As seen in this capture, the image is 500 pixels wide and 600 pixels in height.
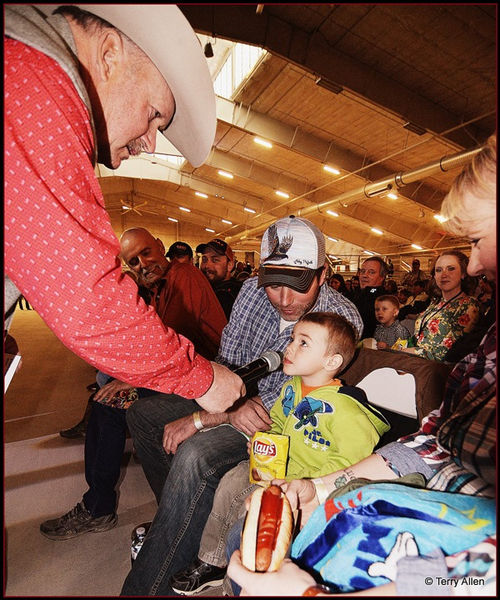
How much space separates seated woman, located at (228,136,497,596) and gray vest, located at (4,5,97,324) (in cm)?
92

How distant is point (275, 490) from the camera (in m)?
0.96

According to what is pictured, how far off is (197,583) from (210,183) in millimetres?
17606

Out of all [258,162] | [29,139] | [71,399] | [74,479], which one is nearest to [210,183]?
[258,162]

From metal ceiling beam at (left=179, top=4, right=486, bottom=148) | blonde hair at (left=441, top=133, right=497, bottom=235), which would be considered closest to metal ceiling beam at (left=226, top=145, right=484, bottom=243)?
metal ceiling beam at (left=179, top=4, right=486, bottom=148)

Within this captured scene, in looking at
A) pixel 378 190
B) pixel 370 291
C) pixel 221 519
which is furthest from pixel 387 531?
pixel 378 190

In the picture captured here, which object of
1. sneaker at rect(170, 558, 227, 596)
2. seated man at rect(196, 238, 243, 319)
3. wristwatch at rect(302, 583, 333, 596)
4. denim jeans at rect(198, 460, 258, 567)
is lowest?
sneaker at rect(170, 558, 227, 596)

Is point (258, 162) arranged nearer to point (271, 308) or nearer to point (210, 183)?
point (210, 183)

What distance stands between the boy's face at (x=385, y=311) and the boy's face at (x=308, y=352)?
3284 millimetres

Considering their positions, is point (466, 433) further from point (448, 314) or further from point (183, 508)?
point (448, 314)

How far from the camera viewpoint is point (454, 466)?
1020 mm

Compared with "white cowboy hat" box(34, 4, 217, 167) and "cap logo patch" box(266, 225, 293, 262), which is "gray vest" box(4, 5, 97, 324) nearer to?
"white cowboy hat" box(34, 4, 217, 167)

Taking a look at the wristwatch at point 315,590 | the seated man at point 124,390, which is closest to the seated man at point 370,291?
the seated man at point 124,390

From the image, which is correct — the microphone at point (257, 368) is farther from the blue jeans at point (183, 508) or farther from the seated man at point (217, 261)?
the seated man at point (217, 261)

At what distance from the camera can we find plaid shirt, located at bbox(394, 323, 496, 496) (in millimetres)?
837
